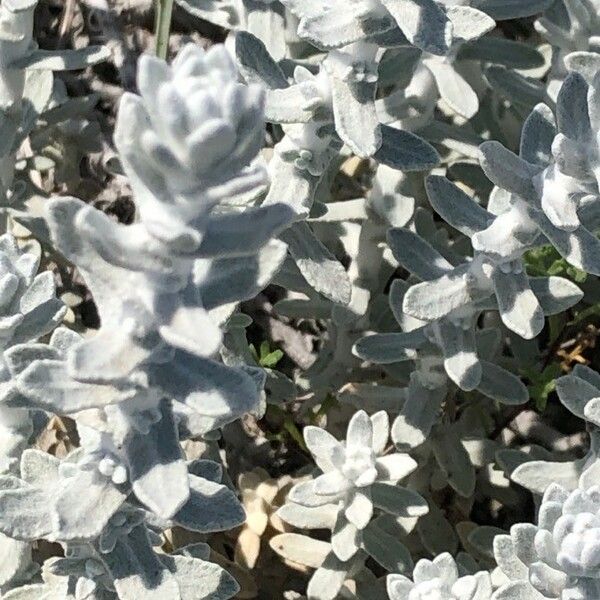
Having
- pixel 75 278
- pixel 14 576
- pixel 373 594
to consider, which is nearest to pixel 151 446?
pixel 14 576

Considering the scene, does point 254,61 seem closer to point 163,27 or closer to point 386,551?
point 163,27

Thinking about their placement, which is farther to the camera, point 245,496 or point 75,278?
point 75,278

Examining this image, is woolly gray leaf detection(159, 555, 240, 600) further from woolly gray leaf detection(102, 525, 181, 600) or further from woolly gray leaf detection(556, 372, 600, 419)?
woolly gray leaf detection(556, 372, 600, 419)

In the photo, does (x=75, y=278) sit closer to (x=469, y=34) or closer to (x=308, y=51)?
(x=308, y=51)

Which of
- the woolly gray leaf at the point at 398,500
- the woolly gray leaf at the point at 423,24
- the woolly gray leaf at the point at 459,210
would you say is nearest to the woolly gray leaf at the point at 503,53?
the woolly gray leaf at the point at 459,210

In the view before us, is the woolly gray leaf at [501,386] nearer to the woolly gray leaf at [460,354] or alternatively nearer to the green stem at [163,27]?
the woolly gray leaf at [460,354]

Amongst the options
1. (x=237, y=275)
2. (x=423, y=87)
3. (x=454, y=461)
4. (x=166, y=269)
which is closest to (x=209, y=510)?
(x=237, y=275)
